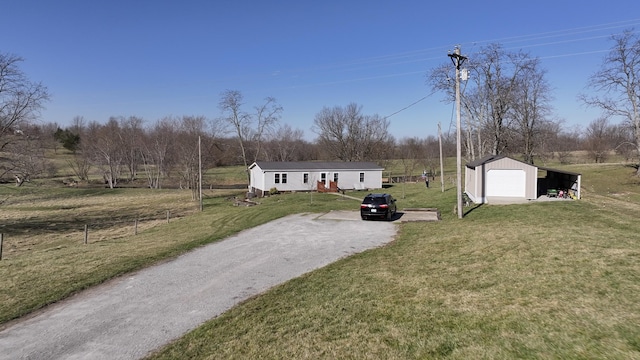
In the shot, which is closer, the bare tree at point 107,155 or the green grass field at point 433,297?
the green grass field at point 433,297

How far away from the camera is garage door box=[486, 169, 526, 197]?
24656 mm

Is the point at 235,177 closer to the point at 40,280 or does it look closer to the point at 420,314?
the point at 40,280

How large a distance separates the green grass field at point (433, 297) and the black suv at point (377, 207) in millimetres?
3816

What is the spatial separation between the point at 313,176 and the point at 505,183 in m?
22.8

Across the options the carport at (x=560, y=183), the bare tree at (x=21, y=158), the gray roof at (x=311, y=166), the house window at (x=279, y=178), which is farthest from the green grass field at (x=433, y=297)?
the gray roof at (x=311, y=166)

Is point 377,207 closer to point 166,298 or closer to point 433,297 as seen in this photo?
point 433,297

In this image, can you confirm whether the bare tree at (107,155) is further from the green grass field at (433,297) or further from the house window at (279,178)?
the green grass field at (433,297)

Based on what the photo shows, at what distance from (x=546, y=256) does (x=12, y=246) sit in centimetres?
2708

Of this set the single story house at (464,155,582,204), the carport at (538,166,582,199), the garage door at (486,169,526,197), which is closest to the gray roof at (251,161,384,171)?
the carport at (538,166,582,199)

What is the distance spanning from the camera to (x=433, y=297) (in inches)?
324

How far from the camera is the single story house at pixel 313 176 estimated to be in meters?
42.3

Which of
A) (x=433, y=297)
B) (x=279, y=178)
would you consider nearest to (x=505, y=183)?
(x=433, y=297)

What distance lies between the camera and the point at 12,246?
21.7 m

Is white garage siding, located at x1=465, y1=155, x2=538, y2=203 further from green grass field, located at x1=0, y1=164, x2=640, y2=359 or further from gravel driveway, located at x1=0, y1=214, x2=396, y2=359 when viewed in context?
gravel driveway, located at x1=0, y1=214, x2=396, y2=359
